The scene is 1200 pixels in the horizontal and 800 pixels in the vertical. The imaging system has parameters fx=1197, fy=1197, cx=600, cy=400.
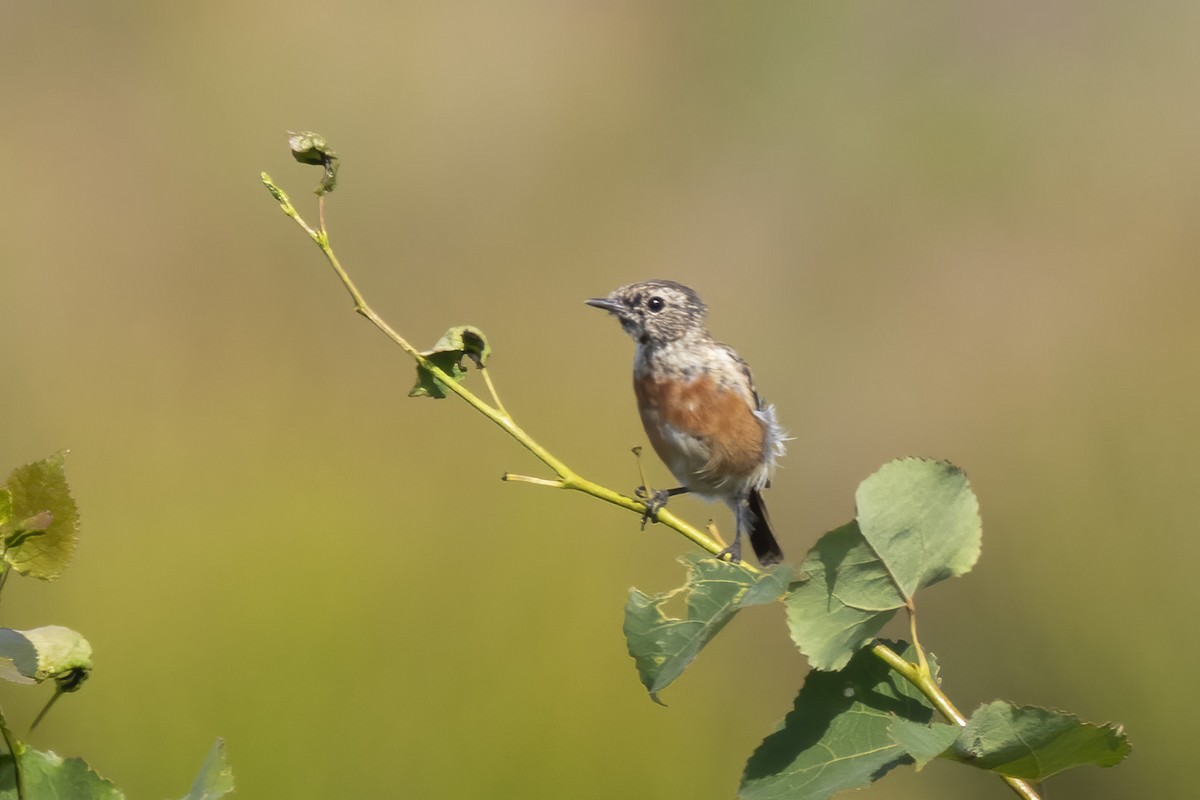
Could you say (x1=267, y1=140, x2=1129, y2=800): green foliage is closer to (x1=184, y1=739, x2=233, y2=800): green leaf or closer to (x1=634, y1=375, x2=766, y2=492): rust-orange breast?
(x1=184, y1=739, x2=233, y2=800): green leaf

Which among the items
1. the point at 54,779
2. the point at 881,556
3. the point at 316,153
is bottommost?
the point at 54,779

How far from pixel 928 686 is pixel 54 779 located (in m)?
0.59

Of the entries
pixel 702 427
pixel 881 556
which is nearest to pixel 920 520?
pixel 881 556

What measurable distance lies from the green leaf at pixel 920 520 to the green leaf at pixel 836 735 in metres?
0.08

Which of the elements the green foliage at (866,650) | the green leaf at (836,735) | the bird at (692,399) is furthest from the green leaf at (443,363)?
the bird at (692,399)

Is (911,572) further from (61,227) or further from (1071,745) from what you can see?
(61,227)

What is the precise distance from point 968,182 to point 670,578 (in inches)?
134

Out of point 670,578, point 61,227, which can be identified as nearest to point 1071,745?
point 670,578

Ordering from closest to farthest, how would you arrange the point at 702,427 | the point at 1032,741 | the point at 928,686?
1. the point at 1032,741
2. the point at 928,686
3. the point at 702,427

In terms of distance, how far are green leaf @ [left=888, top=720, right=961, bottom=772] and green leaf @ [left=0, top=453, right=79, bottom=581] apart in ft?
1.75

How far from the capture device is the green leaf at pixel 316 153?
115cm

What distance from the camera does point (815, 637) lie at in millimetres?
804

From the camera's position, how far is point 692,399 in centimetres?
270

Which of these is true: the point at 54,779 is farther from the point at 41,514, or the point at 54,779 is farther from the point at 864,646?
the point at 864,646
